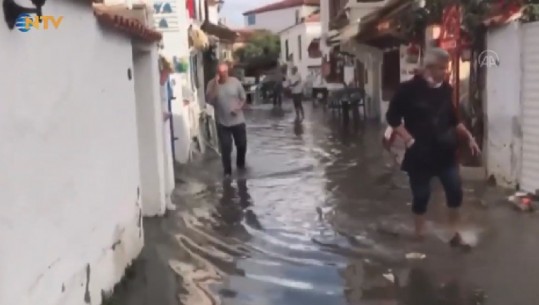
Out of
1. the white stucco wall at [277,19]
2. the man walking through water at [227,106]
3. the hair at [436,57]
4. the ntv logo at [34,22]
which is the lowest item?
the man walking through water at [227,106]

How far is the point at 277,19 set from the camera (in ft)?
282

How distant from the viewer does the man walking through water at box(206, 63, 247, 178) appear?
536 inches

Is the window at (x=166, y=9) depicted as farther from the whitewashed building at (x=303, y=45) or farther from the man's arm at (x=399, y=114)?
the whitewashed building at (x=303, y=45)

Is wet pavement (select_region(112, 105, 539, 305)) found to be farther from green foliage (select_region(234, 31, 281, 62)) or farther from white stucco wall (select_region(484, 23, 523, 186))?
green foliage (select_region(234, 31, 281, 62))

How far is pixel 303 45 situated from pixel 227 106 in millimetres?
46436

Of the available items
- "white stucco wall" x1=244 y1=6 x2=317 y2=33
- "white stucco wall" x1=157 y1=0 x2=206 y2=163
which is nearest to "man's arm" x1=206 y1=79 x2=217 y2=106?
"white stucco wall" x1=157 y1=0 x2=206 y2=163

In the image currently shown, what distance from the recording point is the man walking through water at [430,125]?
8.14m

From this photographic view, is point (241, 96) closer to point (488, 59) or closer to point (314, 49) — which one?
point (488, 59)

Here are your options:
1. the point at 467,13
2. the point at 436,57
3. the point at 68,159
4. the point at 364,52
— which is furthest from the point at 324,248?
the point at 364,52

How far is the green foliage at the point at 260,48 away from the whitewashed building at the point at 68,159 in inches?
2261

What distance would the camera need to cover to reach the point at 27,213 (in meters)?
4.90

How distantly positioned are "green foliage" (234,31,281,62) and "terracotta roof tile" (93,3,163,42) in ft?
183

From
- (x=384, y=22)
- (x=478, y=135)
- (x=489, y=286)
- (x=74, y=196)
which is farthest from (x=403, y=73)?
(x=74, y=196)

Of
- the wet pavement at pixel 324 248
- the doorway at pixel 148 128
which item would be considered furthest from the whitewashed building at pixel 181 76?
the doorway at pixel 148 128
